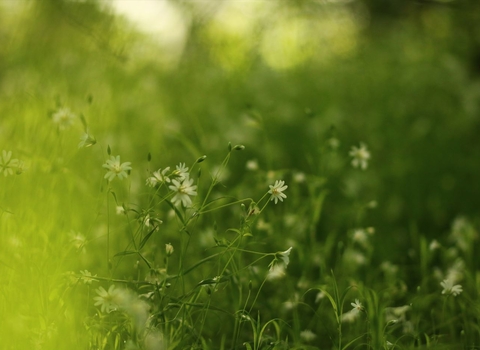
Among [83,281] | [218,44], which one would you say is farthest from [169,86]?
[83,281]

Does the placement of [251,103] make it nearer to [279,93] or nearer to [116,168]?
[279,93]

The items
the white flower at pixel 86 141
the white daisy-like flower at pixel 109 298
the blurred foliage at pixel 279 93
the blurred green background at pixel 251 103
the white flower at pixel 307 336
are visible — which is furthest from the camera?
the blurred foliage at pixel 279 93

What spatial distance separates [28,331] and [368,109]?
119 inches

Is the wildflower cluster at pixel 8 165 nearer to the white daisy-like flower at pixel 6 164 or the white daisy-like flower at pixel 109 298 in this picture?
the white daisy-like flower at pixel 6 164

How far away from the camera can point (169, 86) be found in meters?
4.02

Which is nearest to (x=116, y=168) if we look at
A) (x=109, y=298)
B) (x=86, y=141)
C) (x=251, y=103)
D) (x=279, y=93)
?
(x=86, y=141)

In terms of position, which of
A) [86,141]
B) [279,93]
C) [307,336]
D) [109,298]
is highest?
[86,141]

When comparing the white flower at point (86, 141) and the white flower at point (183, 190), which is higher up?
the white flower at point (183, 190)

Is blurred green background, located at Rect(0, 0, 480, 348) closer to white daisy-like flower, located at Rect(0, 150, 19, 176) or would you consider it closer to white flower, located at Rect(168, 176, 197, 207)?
white daisy-like flower, located at Rect(0, 150, 19, 176)

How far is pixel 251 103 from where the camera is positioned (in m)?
3.40

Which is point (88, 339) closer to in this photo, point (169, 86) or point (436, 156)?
point (436, 156)

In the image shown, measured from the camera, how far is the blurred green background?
2.59 m

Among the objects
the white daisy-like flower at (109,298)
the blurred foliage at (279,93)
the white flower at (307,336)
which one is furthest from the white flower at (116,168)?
the blurred foliage at (279,93)

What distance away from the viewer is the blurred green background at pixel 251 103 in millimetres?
2586
